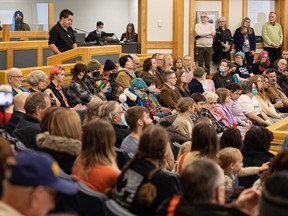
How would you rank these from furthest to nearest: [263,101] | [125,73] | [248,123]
Result: [263,101] → [125,73] → [248,123]

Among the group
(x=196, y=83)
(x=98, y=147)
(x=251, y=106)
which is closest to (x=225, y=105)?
(x=251, y=106)

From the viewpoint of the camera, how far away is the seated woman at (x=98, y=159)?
3.80 meters

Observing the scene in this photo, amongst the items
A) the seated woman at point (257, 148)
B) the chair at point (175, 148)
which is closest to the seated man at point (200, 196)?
the seated woman at point (257, 148)

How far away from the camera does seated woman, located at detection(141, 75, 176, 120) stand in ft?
26.5

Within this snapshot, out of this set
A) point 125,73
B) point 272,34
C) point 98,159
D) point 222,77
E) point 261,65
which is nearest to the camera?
point 98,159

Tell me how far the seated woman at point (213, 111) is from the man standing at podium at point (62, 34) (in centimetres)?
266

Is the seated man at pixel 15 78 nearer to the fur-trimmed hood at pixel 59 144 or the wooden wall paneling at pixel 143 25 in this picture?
the fur-trimmed hood at pixel 59 144

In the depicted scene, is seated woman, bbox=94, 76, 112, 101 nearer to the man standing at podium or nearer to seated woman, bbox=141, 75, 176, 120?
seated woman, bbox=141, 75, 176, 120

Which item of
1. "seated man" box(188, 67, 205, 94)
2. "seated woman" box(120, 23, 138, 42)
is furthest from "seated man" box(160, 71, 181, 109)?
"seated woman" box(120, 23, 138, 42)

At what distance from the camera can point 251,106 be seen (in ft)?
29.0

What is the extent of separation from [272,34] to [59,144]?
10627 mm

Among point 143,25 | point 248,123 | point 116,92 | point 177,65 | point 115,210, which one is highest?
point 143,25

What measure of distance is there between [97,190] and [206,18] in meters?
10.1

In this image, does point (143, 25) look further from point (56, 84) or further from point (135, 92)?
point (56, 84)
